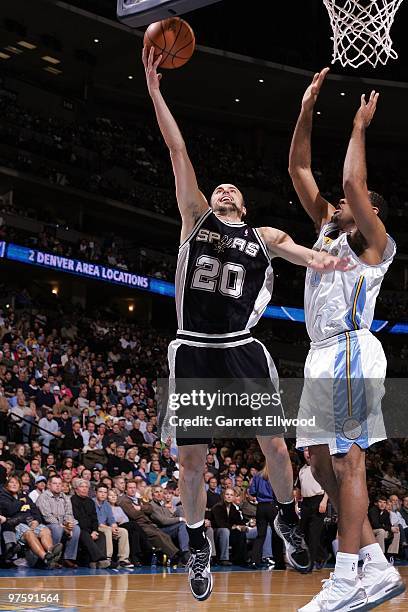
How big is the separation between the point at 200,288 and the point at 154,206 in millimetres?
24358

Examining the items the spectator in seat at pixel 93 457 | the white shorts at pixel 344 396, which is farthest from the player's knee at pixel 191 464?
the spectator in seat at pixel 93 457

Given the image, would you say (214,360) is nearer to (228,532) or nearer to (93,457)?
(228,532)

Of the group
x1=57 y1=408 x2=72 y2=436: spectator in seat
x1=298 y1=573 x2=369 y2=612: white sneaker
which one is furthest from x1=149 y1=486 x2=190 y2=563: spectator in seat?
x1=298 y1=573 x2=369 y2=612: white sneaker

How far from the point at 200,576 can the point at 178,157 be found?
108 inches

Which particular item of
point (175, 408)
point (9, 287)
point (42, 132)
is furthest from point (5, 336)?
point (175, 408)

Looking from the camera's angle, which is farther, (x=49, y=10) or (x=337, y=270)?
(x=49, y=10)

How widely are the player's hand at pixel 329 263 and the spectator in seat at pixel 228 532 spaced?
8555 millimetres

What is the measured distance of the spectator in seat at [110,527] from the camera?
11.8 meters

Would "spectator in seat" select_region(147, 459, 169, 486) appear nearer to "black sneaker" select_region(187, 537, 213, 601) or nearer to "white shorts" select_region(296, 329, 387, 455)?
"black sneaker" select_region(187, 537, 213, 601)

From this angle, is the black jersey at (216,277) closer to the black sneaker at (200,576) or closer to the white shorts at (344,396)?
the white shorts at (344,396)

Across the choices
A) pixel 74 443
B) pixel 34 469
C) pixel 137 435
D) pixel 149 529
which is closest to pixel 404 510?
pixel 137 435

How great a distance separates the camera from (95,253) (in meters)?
26.3

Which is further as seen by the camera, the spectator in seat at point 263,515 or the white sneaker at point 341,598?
the spectator in seat at point 263,515

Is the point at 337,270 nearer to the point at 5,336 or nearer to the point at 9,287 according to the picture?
the point at 5,336
